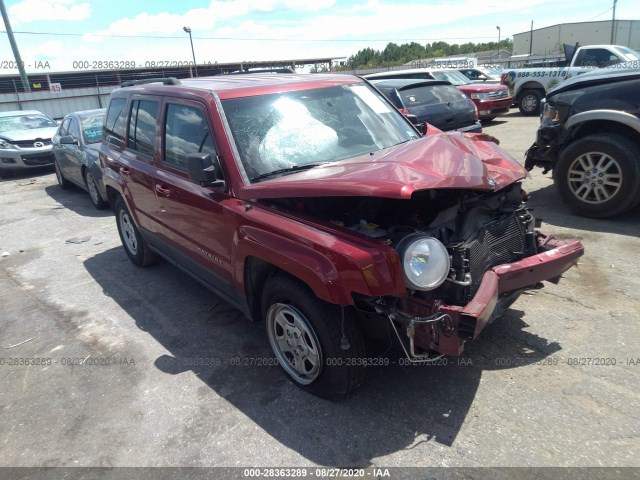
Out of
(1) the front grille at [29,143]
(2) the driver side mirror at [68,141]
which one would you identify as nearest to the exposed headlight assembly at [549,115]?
(2) the driver side mirror at [68,141]

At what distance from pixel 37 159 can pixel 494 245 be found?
12.6 meters

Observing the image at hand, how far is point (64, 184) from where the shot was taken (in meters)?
10.3

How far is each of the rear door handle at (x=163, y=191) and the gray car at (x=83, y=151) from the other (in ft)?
14.0

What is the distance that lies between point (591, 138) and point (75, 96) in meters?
27.6

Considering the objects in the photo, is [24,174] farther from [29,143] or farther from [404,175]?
[404,175]

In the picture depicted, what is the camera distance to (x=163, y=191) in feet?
13.4

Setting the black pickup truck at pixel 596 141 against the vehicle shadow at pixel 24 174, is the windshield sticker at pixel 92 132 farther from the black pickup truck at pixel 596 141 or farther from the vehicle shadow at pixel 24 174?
the black pickup truck at pixel 596 141

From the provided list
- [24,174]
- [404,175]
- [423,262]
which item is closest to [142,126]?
[404,175]

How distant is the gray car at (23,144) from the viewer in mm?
11875

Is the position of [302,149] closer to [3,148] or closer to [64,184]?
[64,184]

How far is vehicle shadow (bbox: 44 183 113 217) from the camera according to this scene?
8367 mm

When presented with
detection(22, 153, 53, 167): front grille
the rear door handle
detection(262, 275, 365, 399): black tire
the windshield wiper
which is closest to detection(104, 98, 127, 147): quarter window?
the rear door handle

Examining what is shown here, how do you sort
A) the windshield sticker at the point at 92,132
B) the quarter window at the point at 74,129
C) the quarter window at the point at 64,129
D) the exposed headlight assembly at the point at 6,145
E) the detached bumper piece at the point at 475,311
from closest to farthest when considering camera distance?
the detached bumper piece at the point at 475,311 → the windshield sticker at the point at 92,132 → the quarter window at the point at 74,129 → the quarter window at the point at 64,129 → the exposed headlight assembly at the point at 6,145

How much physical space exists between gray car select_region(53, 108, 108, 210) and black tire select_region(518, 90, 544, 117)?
1312 cm
